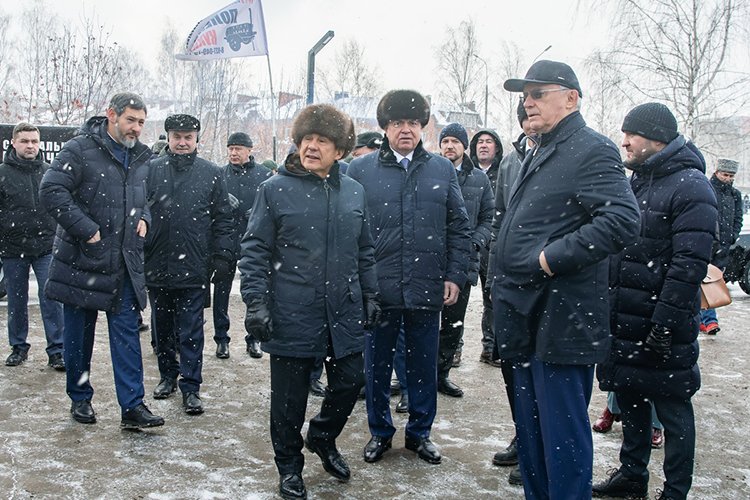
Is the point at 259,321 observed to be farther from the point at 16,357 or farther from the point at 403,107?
the point at 16,357

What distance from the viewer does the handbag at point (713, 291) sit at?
13.1ft

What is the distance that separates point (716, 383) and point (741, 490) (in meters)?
2.49

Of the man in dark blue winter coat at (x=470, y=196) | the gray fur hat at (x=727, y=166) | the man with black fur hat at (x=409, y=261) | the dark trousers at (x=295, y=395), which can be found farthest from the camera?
the gray fur hat at (x=727, y=166)

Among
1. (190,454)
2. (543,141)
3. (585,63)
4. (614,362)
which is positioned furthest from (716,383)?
(585,63)

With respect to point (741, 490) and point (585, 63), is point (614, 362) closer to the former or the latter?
point (741, 490)

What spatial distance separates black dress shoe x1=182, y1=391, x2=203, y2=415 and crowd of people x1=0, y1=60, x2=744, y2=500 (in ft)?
0.05

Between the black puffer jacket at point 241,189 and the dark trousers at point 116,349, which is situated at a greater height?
the black puffer jacket at point 241,189

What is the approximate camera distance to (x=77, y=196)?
4.15 metres

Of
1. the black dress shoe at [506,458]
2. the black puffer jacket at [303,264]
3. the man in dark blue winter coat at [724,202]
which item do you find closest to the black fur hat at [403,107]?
the black puffer jacket at [303,264]

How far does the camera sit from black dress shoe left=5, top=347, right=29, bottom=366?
551 cm

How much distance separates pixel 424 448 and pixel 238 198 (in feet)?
12.3

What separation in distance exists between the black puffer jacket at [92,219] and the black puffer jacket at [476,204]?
279cm

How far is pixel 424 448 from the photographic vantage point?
150 inches

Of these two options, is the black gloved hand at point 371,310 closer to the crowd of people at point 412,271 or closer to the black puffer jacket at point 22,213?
the crowd of people at point 412,271
